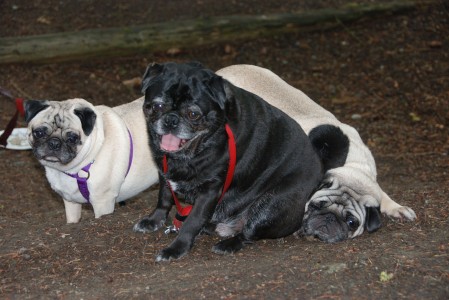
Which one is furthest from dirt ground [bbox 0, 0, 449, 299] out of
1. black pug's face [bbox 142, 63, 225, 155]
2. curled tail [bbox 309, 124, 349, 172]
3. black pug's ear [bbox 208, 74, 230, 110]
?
black pug's ear [bbox 208, 74, 230, 110]

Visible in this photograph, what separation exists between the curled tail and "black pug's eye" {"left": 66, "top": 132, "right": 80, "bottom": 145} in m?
2.11

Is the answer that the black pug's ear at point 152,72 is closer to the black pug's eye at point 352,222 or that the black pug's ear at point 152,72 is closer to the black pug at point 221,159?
the black pug at point 221,159

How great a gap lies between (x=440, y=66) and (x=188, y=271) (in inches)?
296

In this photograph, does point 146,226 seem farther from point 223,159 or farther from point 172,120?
point 172,120

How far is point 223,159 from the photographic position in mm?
5391

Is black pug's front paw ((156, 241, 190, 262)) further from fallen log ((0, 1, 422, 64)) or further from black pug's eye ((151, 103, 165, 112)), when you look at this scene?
fallen log ((0, 1, 422, 64))

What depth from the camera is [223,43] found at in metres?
11.6

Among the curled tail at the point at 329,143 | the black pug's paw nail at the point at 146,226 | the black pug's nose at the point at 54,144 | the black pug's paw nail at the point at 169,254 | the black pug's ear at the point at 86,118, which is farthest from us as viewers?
the curled tail at the point at 329,143

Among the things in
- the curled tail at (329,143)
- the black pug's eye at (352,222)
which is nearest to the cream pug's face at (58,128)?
the curled tail at (329,143)

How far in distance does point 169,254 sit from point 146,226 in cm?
65

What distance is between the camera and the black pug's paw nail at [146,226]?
19.6ft

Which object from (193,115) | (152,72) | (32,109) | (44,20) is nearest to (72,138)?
(32,109)

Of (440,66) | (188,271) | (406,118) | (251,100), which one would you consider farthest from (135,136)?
(440,66)

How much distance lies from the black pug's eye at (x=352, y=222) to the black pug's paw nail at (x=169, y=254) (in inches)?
55.4
